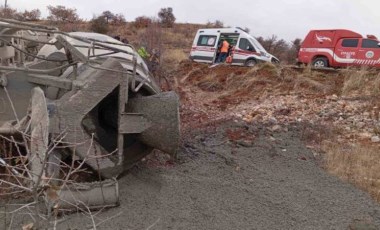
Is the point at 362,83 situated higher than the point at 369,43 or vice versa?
the point at 369,43

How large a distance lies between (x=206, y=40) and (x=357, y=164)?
14.3m

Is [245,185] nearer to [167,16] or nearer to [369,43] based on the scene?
[369,43]

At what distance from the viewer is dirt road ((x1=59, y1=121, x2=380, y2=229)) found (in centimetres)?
404

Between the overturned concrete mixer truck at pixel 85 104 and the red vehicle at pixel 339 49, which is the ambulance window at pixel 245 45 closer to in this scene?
the red vehicle at pixel 339 49

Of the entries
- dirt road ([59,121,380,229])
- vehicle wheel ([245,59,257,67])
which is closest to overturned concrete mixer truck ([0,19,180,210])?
dirt road ([59,121,380,229])

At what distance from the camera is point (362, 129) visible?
817 cm

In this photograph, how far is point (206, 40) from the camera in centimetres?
1980

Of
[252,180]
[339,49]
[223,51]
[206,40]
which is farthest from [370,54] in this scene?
[252,180]

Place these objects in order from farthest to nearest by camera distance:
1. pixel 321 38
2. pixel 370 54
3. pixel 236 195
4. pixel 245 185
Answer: pixel 321 38, pixel 370 54, pixel 245 185, pixel 236 195

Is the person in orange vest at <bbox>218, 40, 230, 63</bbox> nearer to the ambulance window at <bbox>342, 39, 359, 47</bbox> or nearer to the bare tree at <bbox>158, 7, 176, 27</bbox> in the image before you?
the ambulance window at <bbox>342, 39, 359, 47</bbox>

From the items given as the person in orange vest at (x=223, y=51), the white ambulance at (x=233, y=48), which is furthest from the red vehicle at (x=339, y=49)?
→ the person in orange vest at (x=223, y=51)

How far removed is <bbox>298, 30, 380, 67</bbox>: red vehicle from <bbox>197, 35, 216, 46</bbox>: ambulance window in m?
3.80

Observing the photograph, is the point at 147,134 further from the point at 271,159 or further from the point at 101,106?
the point at 271,159

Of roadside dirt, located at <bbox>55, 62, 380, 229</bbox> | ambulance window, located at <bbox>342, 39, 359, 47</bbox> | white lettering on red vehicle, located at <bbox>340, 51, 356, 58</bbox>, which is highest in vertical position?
ambulance window, located at <bbox>342, 39, 359, 47</bbox>
